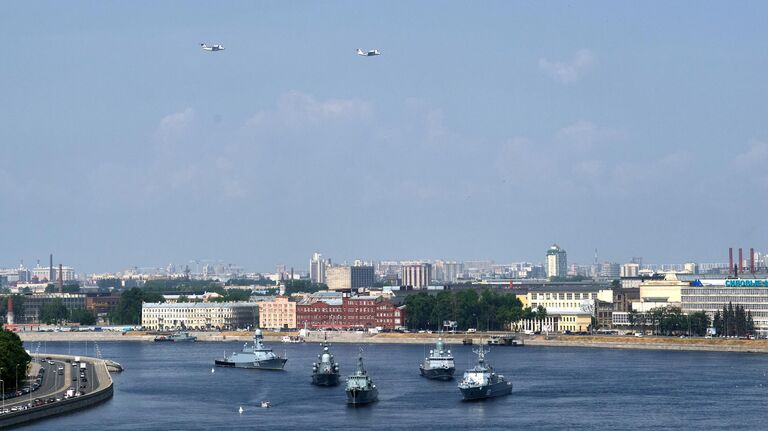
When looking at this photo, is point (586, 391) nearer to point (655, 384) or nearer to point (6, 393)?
point (655, 384)

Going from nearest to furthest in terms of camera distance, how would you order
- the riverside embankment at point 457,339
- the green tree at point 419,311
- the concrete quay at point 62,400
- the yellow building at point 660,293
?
the concrete quay at point 62,400
the riverside embankment at point 457,339
the yellow building at point 660,293
the green tree at point 419,311

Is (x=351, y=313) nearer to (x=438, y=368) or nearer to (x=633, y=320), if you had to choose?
(x=633, y=320)

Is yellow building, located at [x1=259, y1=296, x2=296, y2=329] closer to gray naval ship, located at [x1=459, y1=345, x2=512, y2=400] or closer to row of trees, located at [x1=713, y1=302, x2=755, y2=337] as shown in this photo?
row of trees, located at [x1=713, y1=302, x2=755, y2=337]

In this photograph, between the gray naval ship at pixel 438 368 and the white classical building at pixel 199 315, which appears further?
the white classical building at pixel 199 315

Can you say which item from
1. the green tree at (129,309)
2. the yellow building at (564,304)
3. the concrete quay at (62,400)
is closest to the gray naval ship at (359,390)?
the concrete quay at (62,400)

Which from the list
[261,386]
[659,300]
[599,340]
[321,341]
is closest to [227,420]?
[261,386]

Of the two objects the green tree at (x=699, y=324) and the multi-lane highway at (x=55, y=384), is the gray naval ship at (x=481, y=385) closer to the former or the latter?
the multi-lane highway at (x=55, y=384)
